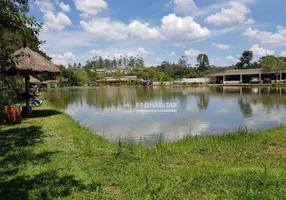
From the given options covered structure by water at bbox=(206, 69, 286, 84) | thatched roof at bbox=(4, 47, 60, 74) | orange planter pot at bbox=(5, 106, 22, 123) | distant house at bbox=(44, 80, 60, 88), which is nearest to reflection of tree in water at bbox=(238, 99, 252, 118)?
thatched roof at bbox=(4, 47, 60, 74)

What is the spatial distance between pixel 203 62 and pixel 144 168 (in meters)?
75.2

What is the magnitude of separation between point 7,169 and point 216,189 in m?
3.12

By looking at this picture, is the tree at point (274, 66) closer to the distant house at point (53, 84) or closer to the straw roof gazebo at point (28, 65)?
the straw roof gazebo at point (28, 65)

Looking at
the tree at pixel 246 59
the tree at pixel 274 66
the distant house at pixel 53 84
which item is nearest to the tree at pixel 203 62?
the tree at pixel 246 59

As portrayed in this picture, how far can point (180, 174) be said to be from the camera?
11.6 feet

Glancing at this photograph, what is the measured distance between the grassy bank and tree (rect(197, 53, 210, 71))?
2834 inches

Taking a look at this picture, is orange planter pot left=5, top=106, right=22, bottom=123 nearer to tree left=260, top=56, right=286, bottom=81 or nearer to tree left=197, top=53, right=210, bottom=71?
tree left=260, top=56, right=286, bottom=81

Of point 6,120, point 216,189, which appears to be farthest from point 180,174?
point 6,120

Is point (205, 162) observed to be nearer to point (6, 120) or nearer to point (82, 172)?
point (82, 172)

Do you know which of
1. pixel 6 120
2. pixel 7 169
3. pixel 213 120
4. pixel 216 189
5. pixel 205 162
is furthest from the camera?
pixel 213 120

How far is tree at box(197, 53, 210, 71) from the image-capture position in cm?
7506

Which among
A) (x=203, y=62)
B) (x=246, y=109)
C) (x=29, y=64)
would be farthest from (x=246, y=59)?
(x=29, y=64)

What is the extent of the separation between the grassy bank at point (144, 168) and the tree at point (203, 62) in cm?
7197

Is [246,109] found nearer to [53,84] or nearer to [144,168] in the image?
[144,168]
